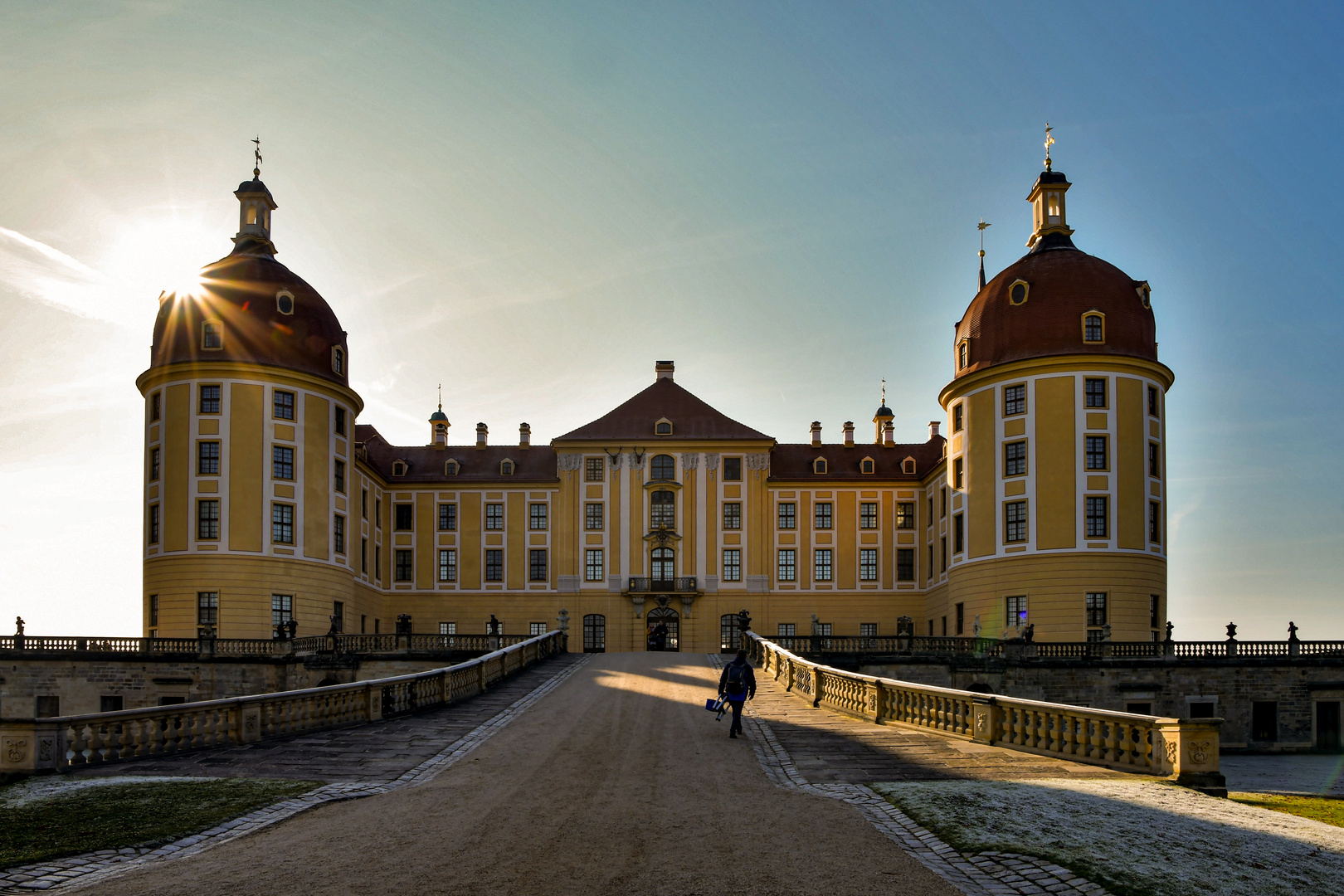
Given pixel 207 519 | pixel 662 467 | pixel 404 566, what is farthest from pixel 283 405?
pixel 662 467

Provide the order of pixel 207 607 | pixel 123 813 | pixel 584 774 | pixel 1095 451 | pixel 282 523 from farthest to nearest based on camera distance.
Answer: pixel 282 523 < pixel 1095 451 < pixel 207 607 < pixel 584 774 < pixel 123 813

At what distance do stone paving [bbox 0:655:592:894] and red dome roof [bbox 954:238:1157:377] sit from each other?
27.8 metres

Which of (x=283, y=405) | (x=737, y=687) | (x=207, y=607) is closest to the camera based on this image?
(x=737, y=687)

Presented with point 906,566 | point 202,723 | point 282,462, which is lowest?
point 202,723

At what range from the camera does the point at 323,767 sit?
51.9 ft

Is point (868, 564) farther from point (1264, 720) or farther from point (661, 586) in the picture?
point (1264, 720)

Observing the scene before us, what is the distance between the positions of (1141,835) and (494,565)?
164 feet

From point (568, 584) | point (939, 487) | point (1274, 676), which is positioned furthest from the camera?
point (568, 584)

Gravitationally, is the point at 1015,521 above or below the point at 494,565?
above

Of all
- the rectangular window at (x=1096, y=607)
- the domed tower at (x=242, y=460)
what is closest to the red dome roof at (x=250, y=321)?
the domed tower at (x=242, y=460)

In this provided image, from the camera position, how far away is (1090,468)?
4347 cm

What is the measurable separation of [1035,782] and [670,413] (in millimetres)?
46106

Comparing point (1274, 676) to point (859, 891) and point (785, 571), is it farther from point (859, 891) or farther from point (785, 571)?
point (859, 891)

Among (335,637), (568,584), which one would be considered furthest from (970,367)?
(335,637)
